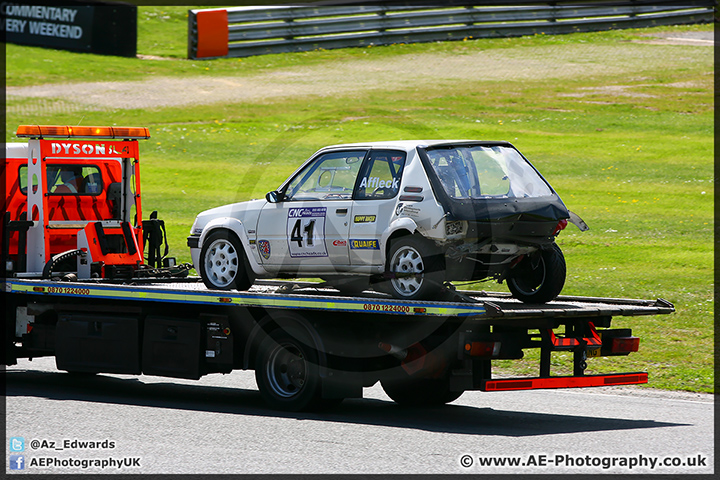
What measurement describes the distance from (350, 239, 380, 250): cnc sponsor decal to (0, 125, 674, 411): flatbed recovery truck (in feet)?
1.81

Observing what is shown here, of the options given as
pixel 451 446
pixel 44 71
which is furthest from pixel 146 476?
pixel 44 71

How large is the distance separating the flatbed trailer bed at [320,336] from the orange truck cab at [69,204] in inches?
22.0

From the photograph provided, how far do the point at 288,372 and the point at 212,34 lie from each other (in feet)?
113

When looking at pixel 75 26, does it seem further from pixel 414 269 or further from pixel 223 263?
pixel 414 269

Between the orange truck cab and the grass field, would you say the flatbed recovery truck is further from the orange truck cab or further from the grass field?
the grass field

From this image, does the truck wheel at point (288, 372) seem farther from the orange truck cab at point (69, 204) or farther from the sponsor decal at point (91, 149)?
the sponsor decal at point (91, 149)

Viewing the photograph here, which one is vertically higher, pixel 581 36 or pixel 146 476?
pixel 581 36

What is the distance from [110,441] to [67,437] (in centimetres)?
48

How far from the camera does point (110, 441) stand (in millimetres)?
9227

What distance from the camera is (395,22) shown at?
46.6 m

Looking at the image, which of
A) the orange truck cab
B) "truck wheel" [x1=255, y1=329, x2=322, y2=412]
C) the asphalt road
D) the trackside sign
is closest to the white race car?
"truck wheel" [x1=255, y1=329, x2=322, y2=412]

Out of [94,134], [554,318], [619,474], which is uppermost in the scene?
[94,134]

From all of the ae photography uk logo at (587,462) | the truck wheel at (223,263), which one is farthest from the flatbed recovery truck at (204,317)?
the ae photography uk logo at (587,462)

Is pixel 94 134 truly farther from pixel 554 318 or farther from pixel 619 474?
pixel 619 474
